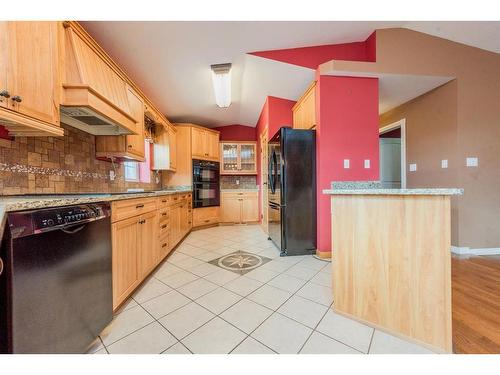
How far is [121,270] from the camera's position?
1.55 metres

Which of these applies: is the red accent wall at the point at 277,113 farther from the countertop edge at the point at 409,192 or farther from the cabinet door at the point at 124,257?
the cabinet door at the point at 124,257

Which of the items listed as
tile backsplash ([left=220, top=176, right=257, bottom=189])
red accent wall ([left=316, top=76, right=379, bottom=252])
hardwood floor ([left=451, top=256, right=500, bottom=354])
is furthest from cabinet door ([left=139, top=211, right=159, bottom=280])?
tile backsplash ([left=220, top=176, right=257, bottom=189])

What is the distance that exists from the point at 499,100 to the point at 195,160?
5.01 metres

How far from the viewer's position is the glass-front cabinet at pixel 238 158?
17.5 ft

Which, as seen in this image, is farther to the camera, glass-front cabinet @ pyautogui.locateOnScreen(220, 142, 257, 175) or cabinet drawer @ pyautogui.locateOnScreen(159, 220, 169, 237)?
glass-front cabinet @ pyautogui.locateOnScreen(220, 142, 257, 175)

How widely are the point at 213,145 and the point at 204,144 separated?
0.93ft

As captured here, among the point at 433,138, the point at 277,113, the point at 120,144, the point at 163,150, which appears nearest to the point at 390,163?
the point at 433,138

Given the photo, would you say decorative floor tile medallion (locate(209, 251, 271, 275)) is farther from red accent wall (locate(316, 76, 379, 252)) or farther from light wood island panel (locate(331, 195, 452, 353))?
light wood island panel (locate(331, 195, 452, 353))

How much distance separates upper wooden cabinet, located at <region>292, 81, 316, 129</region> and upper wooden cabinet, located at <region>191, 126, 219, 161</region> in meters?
2.17

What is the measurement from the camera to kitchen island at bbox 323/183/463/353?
1.13 meters

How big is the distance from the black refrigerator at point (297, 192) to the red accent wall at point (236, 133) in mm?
2976

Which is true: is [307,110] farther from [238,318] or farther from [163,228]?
[238,318]
